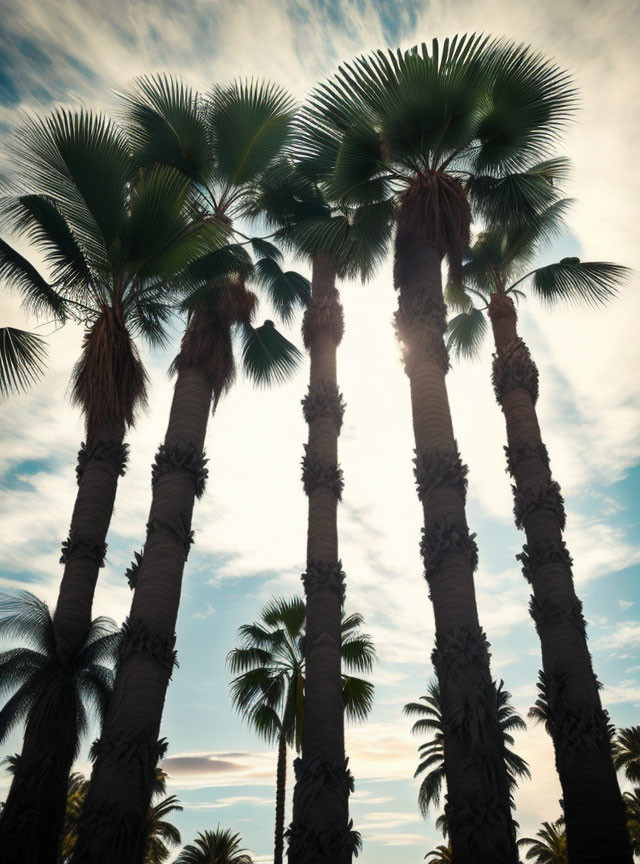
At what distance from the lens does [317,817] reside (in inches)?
353

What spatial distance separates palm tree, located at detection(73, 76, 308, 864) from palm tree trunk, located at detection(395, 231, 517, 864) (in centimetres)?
398

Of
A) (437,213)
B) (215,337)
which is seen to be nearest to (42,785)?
(215,337)

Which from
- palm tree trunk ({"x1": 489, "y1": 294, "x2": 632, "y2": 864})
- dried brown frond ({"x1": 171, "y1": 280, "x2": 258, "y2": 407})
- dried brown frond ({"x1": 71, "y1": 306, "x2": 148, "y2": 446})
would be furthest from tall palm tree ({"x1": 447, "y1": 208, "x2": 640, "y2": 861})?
dried brown frond ({"x1": 71, "y1": 306, "x2": 148, "y2": 446})

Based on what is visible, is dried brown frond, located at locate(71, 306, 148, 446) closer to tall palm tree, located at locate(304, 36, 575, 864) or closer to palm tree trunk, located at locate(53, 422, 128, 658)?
palm tree trunk, located at locate(53, 422, 128, 658)

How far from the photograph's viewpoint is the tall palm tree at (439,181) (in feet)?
24.9

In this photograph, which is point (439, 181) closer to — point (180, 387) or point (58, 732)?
point (180, 387)

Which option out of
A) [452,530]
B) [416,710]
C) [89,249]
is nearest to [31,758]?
[452,530]

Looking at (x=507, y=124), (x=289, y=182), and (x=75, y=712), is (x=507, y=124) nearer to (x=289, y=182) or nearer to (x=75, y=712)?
(x=289, y=182)

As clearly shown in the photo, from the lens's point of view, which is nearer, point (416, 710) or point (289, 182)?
point (289, 182)

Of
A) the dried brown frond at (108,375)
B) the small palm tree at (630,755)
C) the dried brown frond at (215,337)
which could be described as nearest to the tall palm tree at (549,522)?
the dried brown frond at (215,337)

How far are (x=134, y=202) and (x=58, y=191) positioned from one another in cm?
132

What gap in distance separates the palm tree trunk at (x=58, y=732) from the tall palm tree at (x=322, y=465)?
3601mm

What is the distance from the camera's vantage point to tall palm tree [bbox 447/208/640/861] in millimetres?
8445

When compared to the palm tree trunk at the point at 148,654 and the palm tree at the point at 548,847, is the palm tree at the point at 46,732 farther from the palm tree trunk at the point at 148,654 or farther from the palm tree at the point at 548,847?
the palm tree at the point at 548,847
